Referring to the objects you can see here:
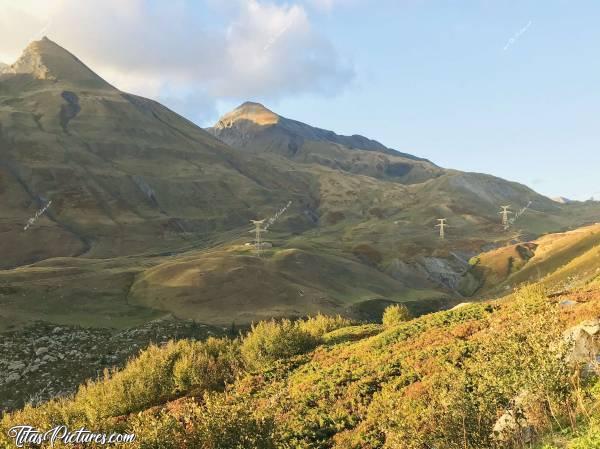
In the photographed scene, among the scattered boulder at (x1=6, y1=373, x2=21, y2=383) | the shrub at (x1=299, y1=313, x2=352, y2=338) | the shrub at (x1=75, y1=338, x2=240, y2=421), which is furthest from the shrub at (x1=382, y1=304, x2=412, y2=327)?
the scattered boulder at (x1=6, y1=373, x2=21, y2=383)

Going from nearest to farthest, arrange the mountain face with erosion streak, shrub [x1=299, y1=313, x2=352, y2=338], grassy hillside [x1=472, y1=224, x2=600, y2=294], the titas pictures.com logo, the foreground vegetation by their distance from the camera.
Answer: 1. the foreground vegetation
2. the titas pictures.com logo
3. shrub [x1=299, y1=313, x2=352, y2=338]
4. the mountain face with erosion streak
5. grassy hillside [x1=472, y1=224, x2=600, y2=294]

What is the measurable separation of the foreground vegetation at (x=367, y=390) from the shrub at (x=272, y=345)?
0.26 feet

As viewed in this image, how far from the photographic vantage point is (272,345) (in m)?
30.8

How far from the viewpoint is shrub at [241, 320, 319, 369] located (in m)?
30.2

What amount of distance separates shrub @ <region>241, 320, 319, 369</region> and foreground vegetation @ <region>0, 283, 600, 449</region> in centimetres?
8

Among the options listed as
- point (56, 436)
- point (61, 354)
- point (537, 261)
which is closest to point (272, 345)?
point (56, 436)

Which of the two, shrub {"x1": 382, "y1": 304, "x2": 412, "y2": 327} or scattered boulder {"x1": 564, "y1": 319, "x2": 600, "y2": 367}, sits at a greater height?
scattered boulder {"x1": 564, "y1": 319, "x2": 600, "y2": 367}

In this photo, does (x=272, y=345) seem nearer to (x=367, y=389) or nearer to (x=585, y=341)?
(x=367, y=389)

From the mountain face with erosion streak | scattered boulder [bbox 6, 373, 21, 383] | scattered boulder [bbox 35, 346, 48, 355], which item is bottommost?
scattered boulder [bbox 6, 373, 21, 383]

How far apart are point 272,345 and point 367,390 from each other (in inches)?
393

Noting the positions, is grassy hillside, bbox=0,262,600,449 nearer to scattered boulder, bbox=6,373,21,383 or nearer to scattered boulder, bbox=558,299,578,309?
scattered boulder, bbox=558,299,578,309

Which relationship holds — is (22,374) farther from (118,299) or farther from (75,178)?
(75,178)

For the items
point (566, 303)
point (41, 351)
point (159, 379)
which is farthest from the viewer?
point (41, 351)

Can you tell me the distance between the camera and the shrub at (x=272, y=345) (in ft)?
99.0
